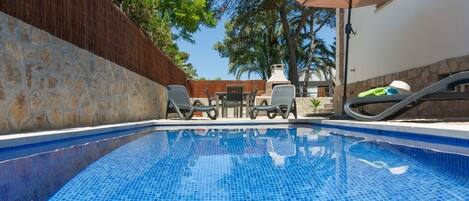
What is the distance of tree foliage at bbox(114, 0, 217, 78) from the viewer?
15305mm

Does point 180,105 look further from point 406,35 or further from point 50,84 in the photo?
point 406,35

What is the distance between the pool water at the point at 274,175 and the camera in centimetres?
244

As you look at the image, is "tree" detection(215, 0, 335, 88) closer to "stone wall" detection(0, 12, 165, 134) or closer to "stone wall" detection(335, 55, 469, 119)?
"stone wall" detection(335, 55, 469, 119)

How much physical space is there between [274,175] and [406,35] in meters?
7.60

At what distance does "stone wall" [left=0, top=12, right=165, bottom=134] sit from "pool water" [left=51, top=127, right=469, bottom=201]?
4.20 feet

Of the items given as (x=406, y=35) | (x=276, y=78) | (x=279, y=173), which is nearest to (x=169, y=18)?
(x=276, y=78)

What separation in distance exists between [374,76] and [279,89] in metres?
2.77

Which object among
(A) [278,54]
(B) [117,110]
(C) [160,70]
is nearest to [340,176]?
(B) [117,110]

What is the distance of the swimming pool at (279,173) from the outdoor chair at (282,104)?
525cm

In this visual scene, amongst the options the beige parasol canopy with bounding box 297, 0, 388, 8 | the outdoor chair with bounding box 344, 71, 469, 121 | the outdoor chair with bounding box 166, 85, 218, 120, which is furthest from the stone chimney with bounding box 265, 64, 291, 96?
the outdoor chair with bounding box 344, 71, 469, 121

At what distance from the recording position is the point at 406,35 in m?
9.30

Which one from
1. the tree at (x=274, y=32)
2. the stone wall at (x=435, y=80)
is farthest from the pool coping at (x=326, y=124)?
the tree at (x=274, y=32)

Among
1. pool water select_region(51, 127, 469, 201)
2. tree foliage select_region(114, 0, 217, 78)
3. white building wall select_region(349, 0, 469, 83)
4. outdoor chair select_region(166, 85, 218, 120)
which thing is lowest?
pool water select_region(51, 127, 469, 201)

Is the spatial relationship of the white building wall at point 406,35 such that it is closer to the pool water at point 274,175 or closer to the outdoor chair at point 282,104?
the outdoor chair at point 282,104
